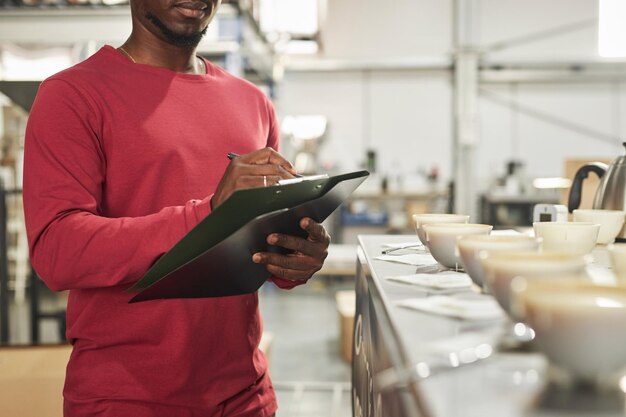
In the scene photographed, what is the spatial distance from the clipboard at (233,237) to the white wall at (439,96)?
7.79 m

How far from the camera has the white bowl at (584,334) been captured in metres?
0.53

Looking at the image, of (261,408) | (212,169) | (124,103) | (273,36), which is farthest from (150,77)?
(273,36)

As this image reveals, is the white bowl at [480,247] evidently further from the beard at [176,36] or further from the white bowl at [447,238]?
the beard at [176,36]

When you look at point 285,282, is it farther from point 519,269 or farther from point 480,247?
point 519,269

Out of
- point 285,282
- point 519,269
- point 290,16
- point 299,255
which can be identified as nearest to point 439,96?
point 290,16

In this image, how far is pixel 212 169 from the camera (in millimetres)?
1344

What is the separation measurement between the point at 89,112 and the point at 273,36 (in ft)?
17.7

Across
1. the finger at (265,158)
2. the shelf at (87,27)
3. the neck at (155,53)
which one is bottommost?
the finger at (265,158)

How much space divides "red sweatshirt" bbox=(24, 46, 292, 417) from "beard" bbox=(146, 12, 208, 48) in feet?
0.24

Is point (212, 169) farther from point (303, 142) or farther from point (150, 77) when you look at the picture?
point (303, 142)

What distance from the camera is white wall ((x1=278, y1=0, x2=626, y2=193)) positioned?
867 centimetres

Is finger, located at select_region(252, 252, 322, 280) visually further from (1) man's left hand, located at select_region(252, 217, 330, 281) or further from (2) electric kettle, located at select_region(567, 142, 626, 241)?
(2) electric kettle, located at select_region(567, 142, 626, 241)

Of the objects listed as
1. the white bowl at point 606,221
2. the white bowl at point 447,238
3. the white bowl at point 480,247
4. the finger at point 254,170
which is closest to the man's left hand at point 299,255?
the finger at point 254,170

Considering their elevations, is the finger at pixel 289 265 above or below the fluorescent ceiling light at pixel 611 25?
below
